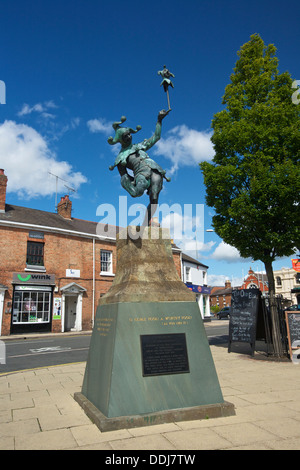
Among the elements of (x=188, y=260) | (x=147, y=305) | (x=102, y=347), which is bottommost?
(x=102, y=347)

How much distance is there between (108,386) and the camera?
408 centimetres

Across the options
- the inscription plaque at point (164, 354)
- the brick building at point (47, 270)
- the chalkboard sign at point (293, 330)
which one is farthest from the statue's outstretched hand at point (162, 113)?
the brick building at point (47, 270)

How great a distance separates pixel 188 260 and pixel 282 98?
78.2 feet

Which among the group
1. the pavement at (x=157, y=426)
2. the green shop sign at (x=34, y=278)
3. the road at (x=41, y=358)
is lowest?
the road at (x=41, y=358)

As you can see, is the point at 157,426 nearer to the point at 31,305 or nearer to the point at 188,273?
the point at 31,305

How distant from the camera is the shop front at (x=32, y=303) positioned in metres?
20.6

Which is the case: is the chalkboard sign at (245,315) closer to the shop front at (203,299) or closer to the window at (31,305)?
the window at (31,305)

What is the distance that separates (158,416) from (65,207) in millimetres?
24602

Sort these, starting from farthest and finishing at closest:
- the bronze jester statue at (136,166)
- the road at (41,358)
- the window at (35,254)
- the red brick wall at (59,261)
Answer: the window at (35,254) → the red brick wall at (59,261) → the road at (41,358) → the bronze jester statue at (136,166)

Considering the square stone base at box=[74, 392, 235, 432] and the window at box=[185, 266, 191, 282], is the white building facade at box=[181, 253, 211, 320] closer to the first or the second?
the window at box=[185, 266, 191, 282]

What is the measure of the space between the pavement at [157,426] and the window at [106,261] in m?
18.7

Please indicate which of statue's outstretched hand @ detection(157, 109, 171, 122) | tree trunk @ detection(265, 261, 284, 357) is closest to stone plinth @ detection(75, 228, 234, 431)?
statue's outstretched hand @ detection(157, 109, 171, 122)
